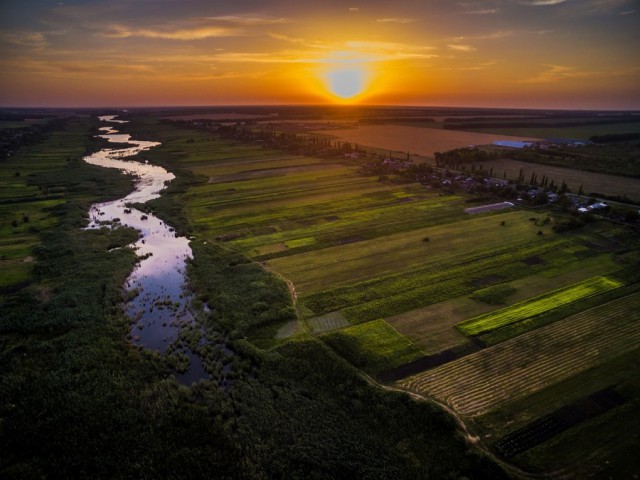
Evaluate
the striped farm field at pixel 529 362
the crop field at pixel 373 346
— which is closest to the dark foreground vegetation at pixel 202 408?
the crop field at pixel 373 346

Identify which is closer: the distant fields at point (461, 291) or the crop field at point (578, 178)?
the distant fields at point (461, 291)

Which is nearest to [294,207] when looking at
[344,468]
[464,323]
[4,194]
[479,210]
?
[479,210]

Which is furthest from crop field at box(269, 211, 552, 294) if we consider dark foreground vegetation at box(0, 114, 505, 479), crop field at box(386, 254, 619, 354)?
crop field at box(386, 254, 619, 354)

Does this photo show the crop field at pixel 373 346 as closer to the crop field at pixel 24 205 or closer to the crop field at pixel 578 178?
the crop field at pixel 24 205

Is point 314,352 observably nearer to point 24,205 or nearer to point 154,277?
point 154,277

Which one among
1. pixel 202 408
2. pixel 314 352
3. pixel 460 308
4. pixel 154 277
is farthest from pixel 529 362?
pixel 154 277

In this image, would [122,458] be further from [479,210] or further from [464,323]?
[479,210]
